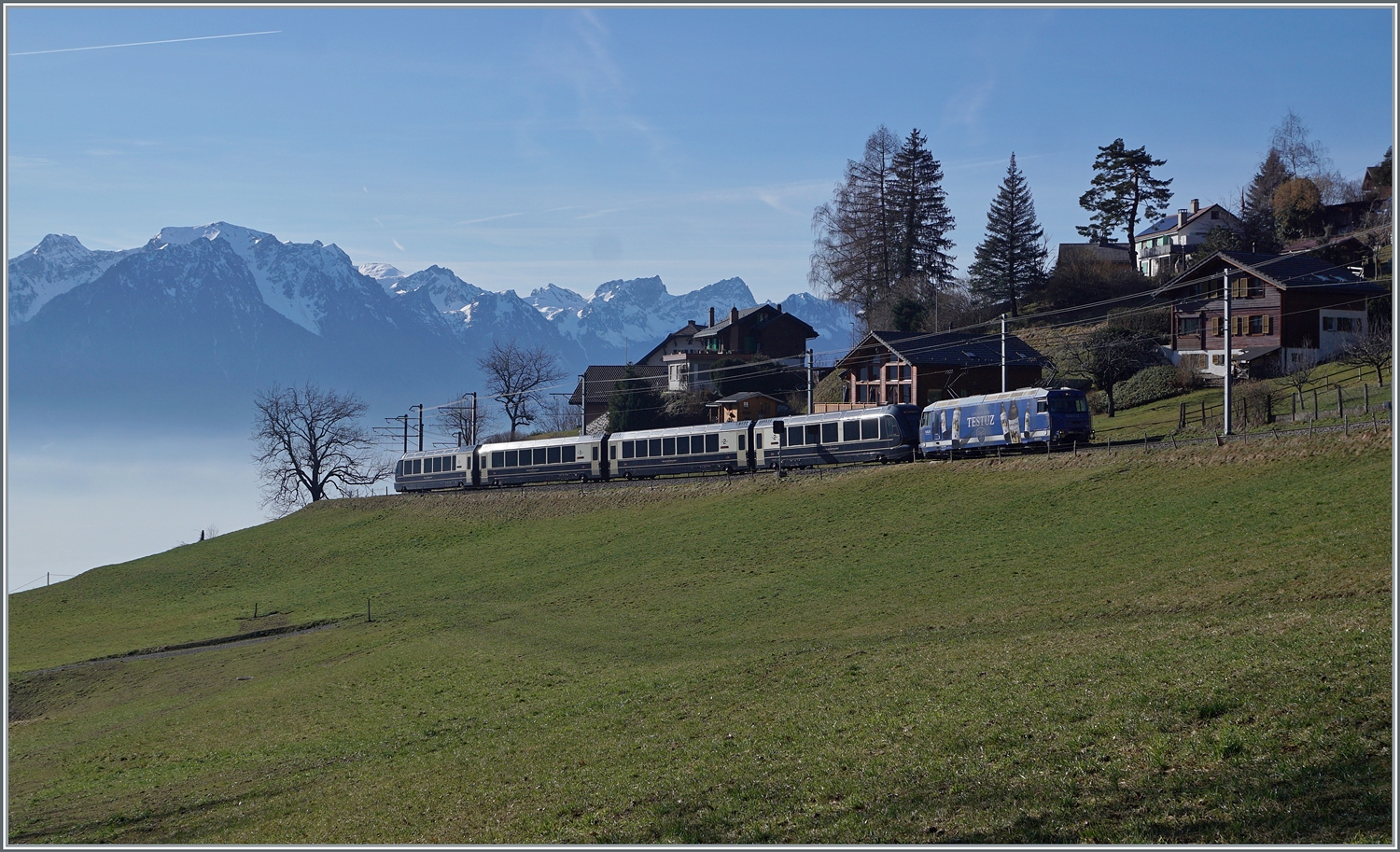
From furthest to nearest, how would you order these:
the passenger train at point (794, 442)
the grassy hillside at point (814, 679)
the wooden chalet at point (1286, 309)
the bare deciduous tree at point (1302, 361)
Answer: the wooden chalet at point (1286, 309)
the bare deciduous tree at point (1302, 361)
the passenger train at point (794, 442)
the grassy hillside at point (814, 679)

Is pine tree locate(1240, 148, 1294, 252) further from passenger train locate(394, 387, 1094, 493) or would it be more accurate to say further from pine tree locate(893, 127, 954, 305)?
passenger train locate(394, 387, 1094, 493)

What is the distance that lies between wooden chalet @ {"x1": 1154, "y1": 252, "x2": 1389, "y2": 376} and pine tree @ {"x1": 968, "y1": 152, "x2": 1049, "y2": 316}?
28672mm

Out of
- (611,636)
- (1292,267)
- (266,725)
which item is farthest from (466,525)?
(1292,267)

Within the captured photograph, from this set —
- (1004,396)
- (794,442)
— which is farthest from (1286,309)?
(794,442)

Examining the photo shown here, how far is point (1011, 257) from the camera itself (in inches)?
3930

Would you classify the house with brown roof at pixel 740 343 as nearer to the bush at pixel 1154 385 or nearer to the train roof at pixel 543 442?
the train roof at pixel 543 442

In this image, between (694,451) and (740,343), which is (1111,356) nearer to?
(694,451)

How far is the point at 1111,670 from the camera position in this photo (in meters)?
17.1

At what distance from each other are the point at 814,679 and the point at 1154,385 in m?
53.4

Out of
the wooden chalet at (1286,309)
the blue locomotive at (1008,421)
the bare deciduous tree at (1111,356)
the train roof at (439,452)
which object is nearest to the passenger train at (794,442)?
the blue locomotive at (1008,421)

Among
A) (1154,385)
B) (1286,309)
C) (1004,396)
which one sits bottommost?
(1004,396)

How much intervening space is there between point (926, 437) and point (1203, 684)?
36.5 metres

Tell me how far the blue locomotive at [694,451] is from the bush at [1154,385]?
21.5 m

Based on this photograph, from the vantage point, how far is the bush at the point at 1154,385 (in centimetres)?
6625
